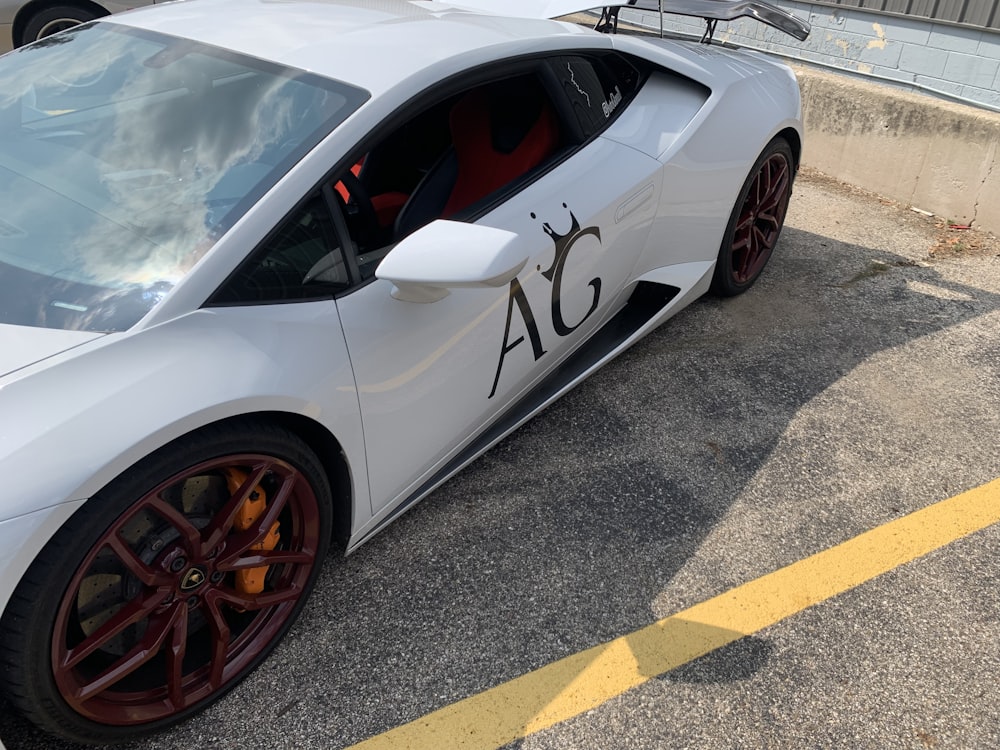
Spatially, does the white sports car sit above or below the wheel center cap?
above

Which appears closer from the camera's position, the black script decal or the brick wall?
the black script decal

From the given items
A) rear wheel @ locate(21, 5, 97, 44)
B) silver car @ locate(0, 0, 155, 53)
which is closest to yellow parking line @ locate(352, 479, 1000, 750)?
rear wheel @ locate(21, 5, 97, 44)

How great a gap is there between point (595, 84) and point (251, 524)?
72.2 inches

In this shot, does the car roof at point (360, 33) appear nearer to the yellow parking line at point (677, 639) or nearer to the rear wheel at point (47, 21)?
the yellow parking line at point (677, 639)

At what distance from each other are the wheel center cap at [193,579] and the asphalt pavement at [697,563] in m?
0.36

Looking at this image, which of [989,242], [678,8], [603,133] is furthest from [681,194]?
[989,242]

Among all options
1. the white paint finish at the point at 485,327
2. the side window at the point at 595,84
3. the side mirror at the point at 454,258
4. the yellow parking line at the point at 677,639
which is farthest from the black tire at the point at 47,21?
the yellow parking line at the point at 677,639

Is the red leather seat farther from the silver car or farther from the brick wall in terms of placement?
the brick wall

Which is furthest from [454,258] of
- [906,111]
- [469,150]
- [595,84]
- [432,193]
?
[906,111]

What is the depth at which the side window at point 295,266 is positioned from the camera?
1.70 meters

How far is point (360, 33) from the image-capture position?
2.16m

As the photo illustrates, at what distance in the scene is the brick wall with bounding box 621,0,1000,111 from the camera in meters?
5.87

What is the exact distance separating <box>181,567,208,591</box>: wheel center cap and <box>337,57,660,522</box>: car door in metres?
0.47

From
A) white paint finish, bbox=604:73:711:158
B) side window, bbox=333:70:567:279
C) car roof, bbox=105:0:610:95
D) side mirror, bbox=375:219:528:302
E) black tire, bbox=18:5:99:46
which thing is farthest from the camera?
black tire, bbox=18:5:99:46
